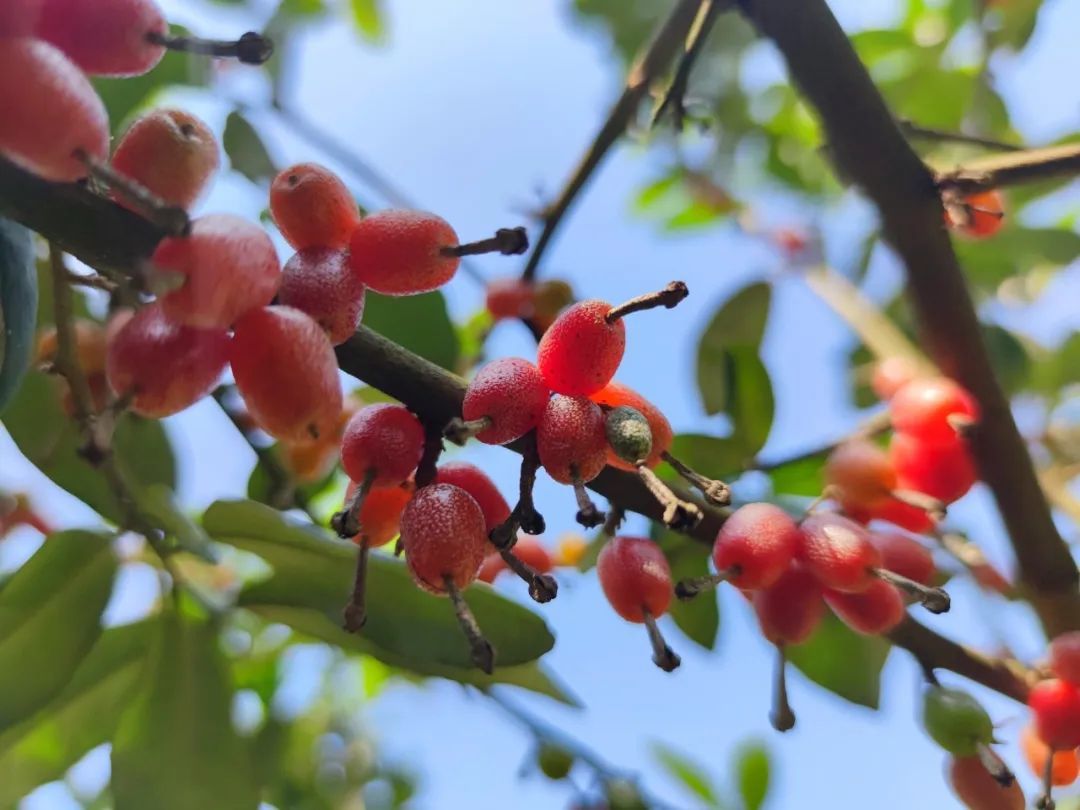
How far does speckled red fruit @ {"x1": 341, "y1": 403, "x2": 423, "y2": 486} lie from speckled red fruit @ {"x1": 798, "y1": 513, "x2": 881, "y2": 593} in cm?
27

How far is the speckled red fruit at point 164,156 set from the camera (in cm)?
43

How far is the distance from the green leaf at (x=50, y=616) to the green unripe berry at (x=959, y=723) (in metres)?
0.58

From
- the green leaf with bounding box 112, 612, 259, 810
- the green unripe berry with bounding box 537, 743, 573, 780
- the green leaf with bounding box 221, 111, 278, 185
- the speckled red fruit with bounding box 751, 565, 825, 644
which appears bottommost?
the green unripe berry with bounding box 537, 743, 573, 780

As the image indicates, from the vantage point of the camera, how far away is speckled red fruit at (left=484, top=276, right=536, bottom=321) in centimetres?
97

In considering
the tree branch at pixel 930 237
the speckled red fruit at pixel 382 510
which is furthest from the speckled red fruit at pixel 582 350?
the tree branch at pixel 930 237

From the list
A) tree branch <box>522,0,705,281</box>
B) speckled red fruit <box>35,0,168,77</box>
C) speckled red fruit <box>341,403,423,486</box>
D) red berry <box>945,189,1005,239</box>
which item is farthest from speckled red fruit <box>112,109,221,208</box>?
red berry <box>945,189,1005,239</box>

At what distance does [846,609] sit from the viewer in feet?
1.97

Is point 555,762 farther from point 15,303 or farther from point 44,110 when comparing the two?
point 44,110

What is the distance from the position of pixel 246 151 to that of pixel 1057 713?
814 millimetres

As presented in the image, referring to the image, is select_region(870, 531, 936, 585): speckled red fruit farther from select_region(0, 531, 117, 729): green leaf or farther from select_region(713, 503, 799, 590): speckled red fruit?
select_region(0, 531, 117, 729): green leaf

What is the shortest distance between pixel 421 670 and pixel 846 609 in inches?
11.3

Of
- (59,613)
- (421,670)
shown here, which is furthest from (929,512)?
(59,613)

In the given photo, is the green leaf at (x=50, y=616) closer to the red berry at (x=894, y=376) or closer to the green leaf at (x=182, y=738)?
the green leaf at (x=182, y=738)

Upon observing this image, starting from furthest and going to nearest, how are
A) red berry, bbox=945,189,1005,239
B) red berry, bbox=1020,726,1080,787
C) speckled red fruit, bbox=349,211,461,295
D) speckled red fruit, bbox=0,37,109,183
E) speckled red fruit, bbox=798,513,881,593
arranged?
red berry, bbox=945,189,1005,239, red berry, bbox=1020,726,1080,787, speckled red fruit, bbox=798,513,881,593, speckled red fruit, bbox=349,211,461,295, speckled red fruit, bbox=0,37,109,183
